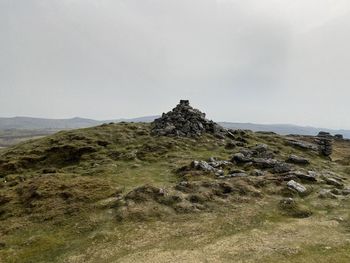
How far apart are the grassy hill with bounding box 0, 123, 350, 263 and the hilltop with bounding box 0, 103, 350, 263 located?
0.45 ft

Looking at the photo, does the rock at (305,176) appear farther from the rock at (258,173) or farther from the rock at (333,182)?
the rock at (258,173)

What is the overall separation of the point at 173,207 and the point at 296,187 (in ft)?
64.4

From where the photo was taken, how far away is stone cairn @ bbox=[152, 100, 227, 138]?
10406 cm

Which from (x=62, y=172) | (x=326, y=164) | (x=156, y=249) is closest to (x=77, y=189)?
(x=62, y=172)

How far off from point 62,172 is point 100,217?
31.6 metres

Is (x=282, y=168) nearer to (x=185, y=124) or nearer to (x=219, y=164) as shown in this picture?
(x=219, y=164)

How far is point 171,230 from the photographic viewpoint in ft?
153

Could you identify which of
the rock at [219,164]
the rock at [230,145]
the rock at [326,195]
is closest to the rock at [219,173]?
the rock at [219,164]

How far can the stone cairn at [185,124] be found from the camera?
104 meters

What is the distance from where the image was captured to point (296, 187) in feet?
193

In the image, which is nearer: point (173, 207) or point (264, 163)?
point (173, 207)

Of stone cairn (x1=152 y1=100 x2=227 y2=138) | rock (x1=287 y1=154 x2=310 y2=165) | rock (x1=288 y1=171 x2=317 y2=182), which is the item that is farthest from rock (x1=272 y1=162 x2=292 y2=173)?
stone cairn (x1=152 y1=100 x2=227 y2=138)

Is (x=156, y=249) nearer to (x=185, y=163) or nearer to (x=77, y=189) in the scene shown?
(x=77, y=189)

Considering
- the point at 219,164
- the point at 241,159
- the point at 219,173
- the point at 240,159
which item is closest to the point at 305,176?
the point at 219,173
